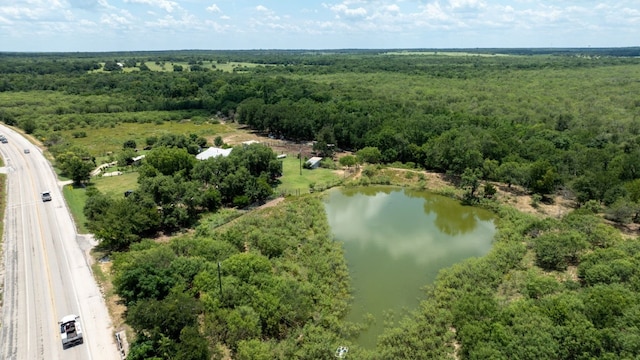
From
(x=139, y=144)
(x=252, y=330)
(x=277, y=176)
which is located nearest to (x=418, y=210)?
(x=277, y=176)

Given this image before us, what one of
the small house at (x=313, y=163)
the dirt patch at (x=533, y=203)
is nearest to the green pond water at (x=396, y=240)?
the dirt patch at (x=533, y=203)

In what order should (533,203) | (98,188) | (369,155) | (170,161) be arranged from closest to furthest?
(533,203)
(170,161)
(98,188)
(369,155)

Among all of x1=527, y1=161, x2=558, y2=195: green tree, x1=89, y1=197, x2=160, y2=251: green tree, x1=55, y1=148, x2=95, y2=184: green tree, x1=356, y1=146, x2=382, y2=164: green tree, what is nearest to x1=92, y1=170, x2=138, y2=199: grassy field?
x1=55, y1=148, x2=95, y2=184: green tree

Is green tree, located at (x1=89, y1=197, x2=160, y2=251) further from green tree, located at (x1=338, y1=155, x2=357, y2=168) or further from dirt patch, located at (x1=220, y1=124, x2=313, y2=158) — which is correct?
dirt patch, located at (x1=220, y1=124, x2=313, y2=158)

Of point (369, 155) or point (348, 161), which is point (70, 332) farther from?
point (369, 155)

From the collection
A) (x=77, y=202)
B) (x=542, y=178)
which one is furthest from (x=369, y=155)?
(x=77, y=202)

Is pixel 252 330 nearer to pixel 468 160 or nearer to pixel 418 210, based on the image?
pixel 418 210
